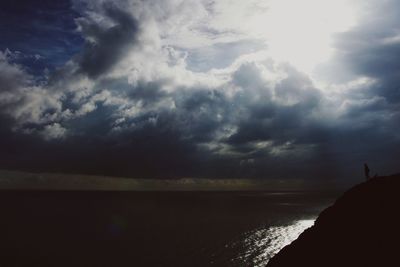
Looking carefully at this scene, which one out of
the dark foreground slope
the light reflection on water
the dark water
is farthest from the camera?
the light reflection on water

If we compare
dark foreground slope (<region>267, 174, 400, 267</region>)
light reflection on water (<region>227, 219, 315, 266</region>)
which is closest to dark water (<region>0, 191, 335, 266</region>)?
light reflection on water (<region>227, 219, 315, 266</region>)

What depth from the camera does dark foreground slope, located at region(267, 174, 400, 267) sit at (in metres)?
21.6

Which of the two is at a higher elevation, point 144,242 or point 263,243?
point 144,242

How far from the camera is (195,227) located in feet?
371

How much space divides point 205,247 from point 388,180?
60745 millimetres

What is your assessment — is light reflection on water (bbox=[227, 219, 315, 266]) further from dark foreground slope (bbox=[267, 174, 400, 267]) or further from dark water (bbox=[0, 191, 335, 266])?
dark foreground slope (bbox=[267, 174, 400, 267])

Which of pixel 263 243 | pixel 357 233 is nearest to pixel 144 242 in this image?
pixel 263 243

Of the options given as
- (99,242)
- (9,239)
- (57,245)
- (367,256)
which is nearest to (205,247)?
(99,242)

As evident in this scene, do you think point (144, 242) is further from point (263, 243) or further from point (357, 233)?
point (357, 233)

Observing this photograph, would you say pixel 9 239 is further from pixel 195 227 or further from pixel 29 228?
pixel 195 227

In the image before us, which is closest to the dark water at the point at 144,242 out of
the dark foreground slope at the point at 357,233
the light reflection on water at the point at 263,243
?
the light reflection on water at the point at 263,243

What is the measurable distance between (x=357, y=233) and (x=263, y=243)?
222 feet

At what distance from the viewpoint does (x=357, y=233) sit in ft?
77.8

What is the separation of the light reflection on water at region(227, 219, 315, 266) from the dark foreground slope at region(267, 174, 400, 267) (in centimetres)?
4496
